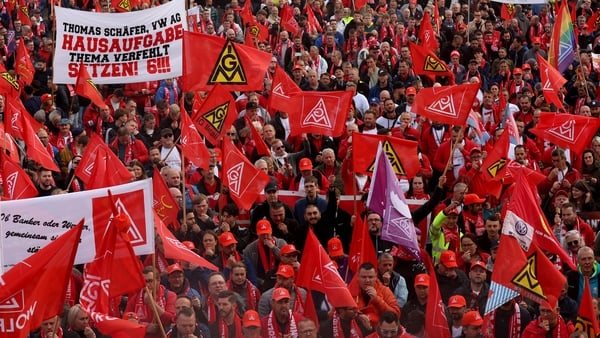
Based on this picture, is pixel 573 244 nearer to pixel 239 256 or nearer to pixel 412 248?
pixel 412 248

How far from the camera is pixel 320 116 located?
1786 centimetres

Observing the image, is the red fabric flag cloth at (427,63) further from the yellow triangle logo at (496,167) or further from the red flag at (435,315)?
the red flag at (435,315)

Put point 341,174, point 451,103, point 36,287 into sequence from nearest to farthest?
point 36,287, point 341,174, point 451,103

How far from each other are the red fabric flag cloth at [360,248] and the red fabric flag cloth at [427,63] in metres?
6.50

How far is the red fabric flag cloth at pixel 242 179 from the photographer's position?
16.4 meters

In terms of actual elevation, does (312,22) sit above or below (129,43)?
below

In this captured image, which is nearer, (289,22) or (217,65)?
(217,65)

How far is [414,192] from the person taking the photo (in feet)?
56.4

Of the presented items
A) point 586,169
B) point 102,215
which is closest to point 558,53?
point 586,169

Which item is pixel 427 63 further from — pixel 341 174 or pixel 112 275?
pixel 112 275

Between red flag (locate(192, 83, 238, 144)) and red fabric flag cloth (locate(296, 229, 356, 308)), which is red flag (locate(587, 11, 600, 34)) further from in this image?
red fabric flag cloth (locate(296, 229, 356, 308))

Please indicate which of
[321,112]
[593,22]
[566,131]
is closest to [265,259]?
[321,112]

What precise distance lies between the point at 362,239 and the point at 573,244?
2.06 meters

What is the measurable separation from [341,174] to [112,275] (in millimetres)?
5621
